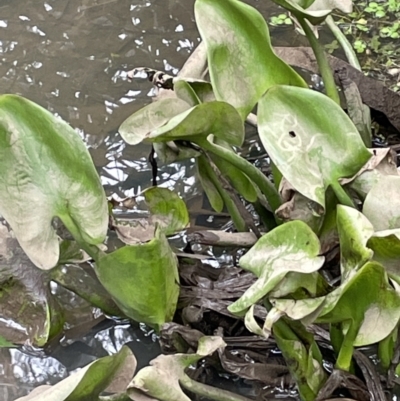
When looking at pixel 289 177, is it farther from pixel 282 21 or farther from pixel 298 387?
pixel 282 21

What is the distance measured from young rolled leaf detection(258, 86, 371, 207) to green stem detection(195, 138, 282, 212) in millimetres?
58

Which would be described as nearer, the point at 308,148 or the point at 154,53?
the point at 308,148

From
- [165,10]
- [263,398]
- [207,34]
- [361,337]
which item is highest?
[207,34]

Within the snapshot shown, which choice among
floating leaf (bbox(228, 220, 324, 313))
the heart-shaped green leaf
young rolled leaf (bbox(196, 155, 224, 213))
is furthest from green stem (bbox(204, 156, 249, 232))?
floating leaf (bbox(228, 220, 324, 313))

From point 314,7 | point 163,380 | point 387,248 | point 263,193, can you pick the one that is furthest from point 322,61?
point 163,380

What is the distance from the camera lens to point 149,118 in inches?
29.4

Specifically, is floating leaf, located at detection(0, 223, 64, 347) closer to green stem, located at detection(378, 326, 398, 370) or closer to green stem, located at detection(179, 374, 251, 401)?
green stem, located at detection(179, 374, 251, 401)

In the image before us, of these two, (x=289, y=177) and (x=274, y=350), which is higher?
(x=289, y=177)

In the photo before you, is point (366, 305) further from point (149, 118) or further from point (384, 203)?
point (149, 118)

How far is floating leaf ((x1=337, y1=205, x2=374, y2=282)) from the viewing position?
1.84 ft

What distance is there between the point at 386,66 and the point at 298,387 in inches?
25.8

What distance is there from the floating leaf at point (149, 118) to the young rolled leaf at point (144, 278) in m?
0.11

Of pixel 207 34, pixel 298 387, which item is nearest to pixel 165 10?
pixel 207 34

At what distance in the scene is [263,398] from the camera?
741 millimetres
